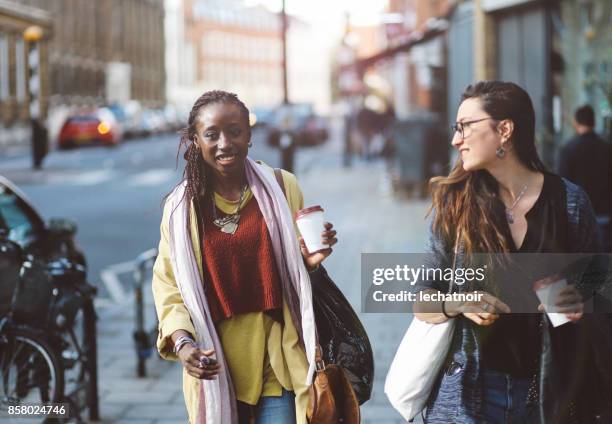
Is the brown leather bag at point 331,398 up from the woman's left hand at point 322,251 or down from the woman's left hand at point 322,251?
down

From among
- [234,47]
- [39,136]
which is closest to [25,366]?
[39,136]

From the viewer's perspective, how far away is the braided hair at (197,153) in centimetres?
333

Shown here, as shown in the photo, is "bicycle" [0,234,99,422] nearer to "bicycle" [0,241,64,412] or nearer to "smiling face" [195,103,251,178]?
"bicycle" [0,241,64,412]

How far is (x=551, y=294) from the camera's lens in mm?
3008

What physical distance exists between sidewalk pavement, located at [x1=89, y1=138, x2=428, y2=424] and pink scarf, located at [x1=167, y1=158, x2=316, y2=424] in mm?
2765

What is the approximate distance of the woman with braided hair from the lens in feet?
10.7

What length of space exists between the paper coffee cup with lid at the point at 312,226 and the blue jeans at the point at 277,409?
47 centimetres

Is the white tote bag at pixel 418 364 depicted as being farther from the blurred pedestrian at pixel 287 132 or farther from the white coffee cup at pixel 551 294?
the blurred pedestrian at pixel 287 132

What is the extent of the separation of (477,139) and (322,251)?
546 millimetres

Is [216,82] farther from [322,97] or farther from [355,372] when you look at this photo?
[355,372]

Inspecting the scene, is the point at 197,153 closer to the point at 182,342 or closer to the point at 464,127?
the point at 182,342

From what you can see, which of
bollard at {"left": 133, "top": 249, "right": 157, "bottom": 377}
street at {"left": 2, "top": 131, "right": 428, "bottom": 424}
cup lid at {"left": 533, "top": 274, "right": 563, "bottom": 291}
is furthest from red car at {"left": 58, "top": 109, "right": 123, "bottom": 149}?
cup lid at {"left": 533, "top": 274, "right": 563, "bottom": 291}

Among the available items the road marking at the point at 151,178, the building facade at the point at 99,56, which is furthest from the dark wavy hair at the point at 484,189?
the building facade at the point at 99,56

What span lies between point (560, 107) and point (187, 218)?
30.0ft
